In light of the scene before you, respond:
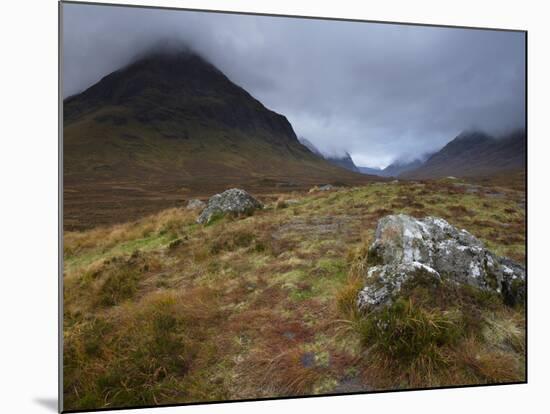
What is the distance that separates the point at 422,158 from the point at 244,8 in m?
3.25

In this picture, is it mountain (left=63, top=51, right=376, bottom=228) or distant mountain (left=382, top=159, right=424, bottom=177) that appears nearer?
mountain (left=63, top=51, right=376, bottom=228)

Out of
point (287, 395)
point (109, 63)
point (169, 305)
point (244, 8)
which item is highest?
point (244, 8)

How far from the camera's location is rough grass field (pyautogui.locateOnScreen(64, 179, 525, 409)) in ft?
14.4

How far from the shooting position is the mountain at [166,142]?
4.73m

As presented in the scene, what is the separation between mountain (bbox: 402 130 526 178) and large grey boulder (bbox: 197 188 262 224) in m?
2.50

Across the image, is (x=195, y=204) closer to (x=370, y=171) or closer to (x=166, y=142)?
(x=166, y=142)

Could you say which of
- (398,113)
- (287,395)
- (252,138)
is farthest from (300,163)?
(287,395)

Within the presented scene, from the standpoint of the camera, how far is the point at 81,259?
187 inches

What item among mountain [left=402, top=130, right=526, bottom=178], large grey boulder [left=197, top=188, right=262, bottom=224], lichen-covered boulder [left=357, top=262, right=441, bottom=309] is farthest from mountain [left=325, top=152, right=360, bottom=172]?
lichen-covered boulder [left=357, top=262, right=441, bottom=309]

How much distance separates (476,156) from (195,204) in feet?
13.9

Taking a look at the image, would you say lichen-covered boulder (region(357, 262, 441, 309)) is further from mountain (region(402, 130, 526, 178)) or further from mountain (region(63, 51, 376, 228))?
mountain (region(63, 51, 376, 228))

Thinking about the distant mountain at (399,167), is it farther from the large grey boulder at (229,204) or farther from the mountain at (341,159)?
the large grey boulder at (229,204)

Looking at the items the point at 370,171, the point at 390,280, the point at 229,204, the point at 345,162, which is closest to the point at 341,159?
the point at 345,162

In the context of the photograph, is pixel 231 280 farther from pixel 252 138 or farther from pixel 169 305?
pixel 252 138
